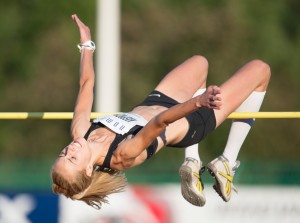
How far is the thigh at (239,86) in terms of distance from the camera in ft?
26.7

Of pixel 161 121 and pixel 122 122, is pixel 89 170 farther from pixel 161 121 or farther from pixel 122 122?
pixel 161 121

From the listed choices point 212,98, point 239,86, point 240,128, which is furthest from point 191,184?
point 212,98

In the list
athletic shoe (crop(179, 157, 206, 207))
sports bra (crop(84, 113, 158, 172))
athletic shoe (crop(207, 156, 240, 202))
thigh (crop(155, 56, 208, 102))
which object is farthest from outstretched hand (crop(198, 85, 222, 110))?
athletic shoe (crop(207, 156, 240, 202))

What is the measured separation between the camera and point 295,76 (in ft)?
74.3

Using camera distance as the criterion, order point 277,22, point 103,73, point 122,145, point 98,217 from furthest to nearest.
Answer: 1. point 277,22
2. point 103,73
3. point 98,217
4. point 122,145

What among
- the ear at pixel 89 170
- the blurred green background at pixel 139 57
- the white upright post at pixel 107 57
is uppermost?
the ear at pixel 89 170

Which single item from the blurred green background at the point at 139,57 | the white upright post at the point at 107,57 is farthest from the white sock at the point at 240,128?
the blurred green background at the point at 139,57

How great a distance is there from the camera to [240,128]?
858 cm

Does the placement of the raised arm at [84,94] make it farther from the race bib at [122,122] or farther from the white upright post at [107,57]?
the white upright post at [107,57]

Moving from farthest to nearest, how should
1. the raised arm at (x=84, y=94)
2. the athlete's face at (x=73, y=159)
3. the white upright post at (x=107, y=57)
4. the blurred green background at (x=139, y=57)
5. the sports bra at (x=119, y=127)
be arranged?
1. the blurred green background at (x=139, y=57)
2. the white upright post at (x=107, y=57)
3. the raised arm at (x=84, y=94)
4. the sports bra at (x=119, y=127)
5. the athlete's face at (x=73, y=159)

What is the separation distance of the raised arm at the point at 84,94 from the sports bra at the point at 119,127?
6 cm

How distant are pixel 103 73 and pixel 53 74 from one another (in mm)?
7467

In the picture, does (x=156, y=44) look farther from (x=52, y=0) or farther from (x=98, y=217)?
(x=98, y=217)

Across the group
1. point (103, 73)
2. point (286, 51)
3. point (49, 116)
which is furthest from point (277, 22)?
point (49, 116)
